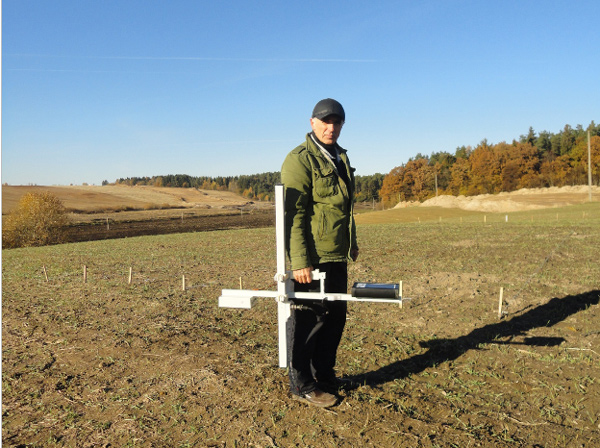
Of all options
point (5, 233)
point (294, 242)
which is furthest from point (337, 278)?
point (5, 233)

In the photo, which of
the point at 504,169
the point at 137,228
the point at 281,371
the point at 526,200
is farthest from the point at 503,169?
the point at 281,371

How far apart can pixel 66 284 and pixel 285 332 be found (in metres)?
9.28

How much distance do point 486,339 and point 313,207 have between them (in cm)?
411

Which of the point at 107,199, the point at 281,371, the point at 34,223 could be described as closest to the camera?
the point at 281,371

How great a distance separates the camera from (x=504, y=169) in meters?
99.9

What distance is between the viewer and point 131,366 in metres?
5.50

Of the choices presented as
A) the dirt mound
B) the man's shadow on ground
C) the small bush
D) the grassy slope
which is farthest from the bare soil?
the man's shadow on ground

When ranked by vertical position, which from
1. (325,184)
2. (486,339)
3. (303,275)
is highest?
(325,184)

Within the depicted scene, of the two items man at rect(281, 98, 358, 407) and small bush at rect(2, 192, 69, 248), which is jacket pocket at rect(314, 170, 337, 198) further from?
small bush at rect(2, 192, 69, 248)

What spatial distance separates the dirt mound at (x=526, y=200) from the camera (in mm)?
67688

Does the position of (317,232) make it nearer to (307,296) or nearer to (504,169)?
(307,296)

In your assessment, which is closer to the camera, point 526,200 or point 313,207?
point 313,207

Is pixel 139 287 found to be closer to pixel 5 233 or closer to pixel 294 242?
pixel 294 242

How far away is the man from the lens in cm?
403
